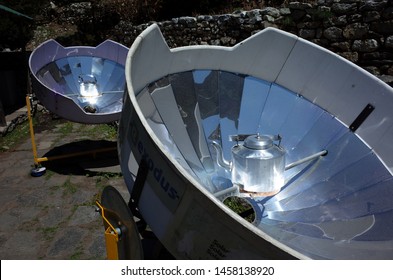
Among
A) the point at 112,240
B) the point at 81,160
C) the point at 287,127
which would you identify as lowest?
the point at 81,160

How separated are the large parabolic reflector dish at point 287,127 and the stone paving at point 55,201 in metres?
1.76

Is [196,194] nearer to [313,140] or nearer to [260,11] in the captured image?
[313,140]

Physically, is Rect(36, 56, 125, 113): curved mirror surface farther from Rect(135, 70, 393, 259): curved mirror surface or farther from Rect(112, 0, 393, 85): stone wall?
Rect(135, 70, 393, 259): curved mirror surface

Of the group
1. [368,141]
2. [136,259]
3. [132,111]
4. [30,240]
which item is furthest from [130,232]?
[30,240]

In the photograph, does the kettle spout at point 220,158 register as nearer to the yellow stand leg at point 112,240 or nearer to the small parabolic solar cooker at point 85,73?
the yellow stand leg at point 112,240

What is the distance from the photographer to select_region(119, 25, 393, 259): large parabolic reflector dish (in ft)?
6.24

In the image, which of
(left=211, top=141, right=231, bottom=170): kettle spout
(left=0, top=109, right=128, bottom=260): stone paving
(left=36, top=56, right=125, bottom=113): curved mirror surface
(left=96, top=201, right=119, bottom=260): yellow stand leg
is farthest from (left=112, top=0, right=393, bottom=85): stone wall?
(left=96, top=201, right=119, bottom=260): yellow stand leg

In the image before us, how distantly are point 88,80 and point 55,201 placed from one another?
231cm

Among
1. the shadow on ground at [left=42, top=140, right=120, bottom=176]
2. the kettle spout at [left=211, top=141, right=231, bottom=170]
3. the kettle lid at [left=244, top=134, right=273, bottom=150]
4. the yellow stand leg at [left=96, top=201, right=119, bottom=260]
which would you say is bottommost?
the shadow on ground at [left=42, top=140, right=120, bottom=176]

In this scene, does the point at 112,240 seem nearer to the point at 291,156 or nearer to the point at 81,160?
the point at 291,156

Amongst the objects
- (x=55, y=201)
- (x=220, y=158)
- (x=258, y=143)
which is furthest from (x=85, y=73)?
(x=258, y=143)

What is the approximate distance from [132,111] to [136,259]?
0.70m

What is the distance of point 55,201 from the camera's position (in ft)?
14.8

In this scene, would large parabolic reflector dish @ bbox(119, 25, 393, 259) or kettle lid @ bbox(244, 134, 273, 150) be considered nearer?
large parabolic reflector dish @ bbox(119, 25, 393, 259)
